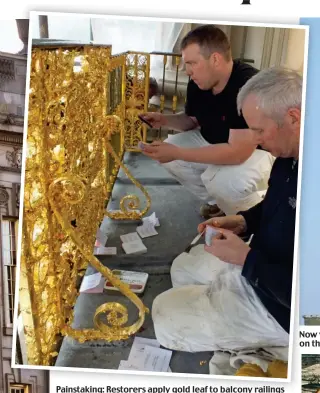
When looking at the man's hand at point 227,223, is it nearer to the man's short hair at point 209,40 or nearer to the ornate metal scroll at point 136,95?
the ornate metal scroll at point 136,95

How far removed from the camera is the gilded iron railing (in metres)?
0.95

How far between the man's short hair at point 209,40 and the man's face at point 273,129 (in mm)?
119

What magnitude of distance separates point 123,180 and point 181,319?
38 cm

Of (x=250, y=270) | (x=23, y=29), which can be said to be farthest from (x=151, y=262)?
(x=23, y=29)

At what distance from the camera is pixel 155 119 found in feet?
3.43

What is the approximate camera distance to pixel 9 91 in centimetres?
97

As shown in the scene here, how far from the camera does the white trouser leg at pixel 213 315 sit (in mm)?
1074

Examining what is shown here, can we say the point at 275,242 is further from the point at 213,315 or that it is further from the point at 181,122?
the point at 181,122

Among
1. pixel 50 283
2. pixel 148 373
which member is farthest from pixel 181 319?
pixel 50 283

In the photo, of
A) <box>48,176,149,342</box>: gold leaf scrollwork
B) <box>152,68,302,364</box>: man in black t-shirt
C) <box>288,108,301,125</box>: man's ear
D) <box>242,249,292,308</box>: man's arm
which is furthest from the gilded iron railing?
<box>288,108,301,125</box>: man's ear

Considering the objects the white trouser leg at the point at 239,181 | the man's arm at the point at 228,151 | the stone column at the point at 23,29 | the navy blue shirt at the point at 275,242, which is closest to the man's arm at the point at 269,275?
the navy blue shirt at the point at 275,242

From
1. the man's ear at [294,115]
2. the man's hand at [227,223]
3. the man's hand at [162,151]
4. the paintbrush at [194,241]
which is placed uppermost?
the man's ear at [294,115]

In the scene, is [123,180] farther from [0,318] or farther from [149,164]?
[0,318]

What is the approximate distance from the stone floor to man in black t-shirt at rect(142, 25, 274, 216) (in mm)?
39
